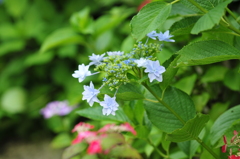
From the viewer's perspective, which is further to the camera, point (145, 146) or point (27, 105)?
point (27, 105)

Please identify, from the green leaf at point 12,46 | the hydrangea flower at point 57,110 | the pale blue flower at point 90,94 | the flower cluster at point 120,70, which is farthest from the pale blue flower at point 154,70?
the green leaf at point 12,46

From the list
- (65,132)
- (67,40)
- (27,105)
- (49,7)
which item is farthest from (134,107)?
(49,7)

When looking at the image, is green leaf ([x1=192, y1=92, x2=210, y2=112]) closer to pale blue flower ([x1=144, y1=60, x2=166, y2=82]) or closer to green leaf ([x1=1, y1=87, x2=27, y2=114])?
pale blue flower ([x1=144, y1=60, x2=166, y2=82])

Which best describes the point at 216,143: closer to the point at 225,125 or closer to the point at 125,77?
the point at 225,125

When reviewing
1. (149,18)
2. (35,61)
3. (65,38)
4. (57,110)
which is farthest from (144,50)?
(35,61)

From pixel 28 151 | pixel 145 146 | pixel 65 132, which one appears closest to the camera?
pixel 145 146
